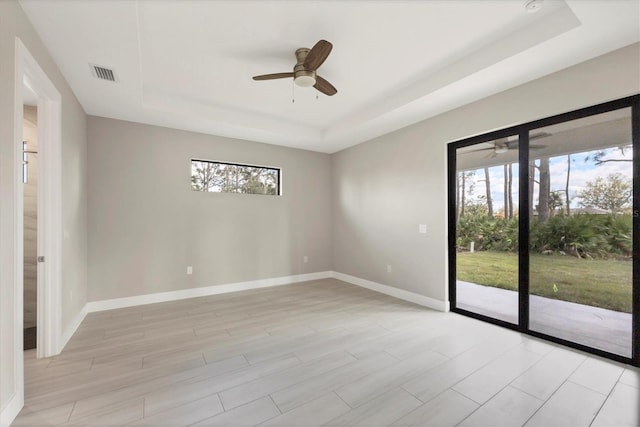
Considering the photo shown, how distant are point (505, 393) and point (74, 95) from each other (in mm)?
5002

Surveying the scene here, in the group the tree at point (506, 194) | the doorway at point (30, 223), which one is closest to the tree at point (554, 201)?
the tree at point (506, 194)

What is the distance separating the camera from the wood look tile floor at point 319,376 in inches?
68.4

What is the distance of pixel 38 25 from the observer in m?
1.99

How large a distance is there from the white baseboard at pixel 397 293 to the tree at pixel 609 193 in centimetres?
192

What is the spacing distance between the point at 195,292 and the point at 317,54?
3.87 metres

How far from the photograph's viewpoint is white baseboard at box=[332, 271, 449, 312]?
3.73 m

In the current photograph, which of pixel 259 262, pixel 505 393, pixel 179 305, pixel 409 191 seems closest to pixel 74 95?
pixel 179 305

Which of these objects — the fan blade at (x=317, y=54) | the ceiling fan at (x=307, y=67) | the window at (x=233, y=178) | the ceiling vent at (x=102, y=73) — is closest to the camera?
the fan blade at (x=317, y=54)

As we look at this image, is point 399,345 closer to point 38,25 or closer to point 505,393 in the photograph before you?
point 505,393

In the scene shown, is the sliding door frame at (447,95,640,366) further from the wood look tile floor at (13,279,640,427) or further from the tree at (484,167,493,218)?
the tree at (484,167,493,218)

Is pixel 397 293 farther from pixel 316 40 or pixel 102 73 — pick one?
pixel 102 73

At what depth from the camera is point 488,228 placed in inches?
133

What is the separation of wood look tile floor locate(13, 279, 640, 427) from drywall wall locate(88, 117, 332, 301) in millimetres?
910

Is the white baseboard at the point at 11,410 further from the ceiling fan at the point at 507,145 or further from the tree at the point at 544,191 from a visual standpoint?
the ceiling fan at the point at 507,145
